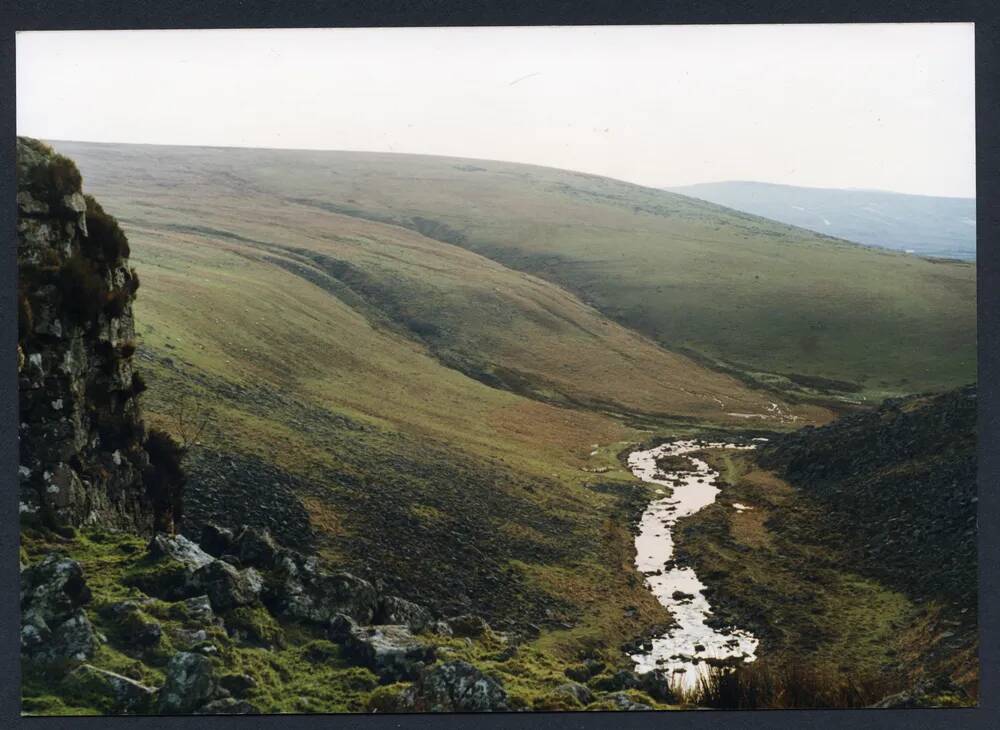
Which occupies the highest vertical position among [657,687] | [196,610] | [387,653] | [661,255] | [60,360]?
[661,255]

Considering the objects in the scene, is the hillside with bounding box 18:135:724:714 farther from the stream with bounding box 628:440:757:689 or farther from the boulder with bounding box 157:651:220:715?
the stream with bounding box 628:440:757:689

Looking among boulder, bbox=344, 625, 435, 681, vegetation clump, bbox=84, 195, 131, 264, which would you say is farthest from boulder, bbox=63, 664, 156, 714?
vegetation clump, bbox=84, 195, 131, 264

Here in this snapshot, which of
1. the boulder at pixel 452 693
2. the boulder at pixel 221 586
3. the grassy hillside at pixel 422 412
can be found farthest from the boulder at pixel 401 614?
the boulder at pixel 221 586

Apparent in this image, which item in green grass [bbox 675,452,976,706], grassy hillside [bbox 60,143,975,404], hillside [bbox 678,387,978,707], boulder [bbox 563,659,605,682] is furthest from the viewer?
grassy hillside [bbox 60,143,975,404]

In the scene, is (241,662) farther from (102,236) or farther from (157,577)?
(102,236)

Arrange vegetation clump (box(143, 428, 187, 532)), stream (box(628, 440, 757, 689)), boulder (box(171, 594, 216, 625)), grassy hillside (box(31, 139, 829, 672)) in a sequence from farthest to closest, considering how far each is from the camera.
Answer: grassy hillside (box(31, 139, 829, 672))
vegetation clump (box(143, 428, 187, 532))
stream (box(628, 440, 757, 689))
boulder (box(171, 594, 216, 625))

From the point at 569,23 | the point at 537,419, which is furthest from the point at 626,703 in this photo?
the point at 537,419

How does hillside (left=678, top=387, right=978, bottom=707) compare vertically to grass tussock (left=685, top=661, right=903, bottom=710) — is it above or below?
above
